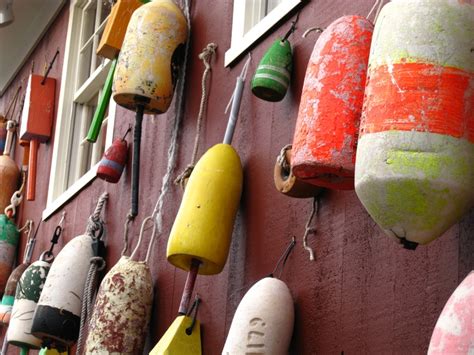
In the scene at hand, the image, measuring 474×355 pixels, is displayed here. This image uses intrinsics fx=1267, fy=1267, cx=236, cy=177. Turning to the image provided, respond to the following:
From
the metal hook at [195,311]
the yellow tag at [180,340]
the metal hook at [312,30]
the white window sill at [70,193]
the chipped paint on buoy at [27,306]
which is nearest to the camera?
the metal hook at [312,30]

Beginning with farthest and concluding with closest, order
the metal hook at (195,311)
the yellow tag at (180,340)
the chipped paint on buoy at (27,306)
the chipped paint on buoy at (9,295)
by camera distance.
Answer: the chipped paint on buoy at (9,295), the chipped paint on buoy at (27,306), the metal hook at (195,311), the yellow tag at (180,340)

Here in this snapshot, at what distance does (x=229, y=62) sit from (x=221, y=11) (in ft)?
1.50

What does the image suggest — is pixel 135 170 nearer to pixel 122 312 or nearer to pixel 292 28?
pixel 122 312

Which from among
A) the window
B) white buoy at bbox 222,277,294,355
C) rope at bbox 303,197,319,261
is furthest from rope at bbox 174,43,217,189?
the window

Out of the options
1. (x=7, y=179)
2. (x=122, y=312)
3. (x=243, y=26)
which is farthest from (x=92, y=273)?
(x=7, y=179)

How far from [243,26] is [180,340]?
152 cm

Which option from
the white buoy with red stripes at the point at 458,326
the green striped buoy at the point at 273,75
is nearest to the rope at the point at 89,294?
the green striped buoy at the point at 273,75

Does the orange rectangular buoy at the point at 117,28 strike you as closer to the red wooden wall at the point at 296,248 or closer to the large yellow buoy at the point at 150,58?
the red wooden wall at the point at 296,248

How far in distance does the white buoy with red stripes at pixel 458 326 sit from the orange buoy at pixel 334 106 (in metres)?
0.84

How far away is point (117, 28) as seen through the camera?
273 inches

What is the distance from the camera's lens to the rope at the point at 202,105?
563cm

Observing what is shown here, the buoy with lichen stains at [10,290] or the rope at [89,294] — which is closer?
the rope at [89,294]

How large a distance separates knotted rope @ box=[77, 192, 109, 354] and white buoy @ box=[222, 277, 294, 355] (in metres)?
1.89

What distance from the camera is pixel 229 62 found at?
575cm
